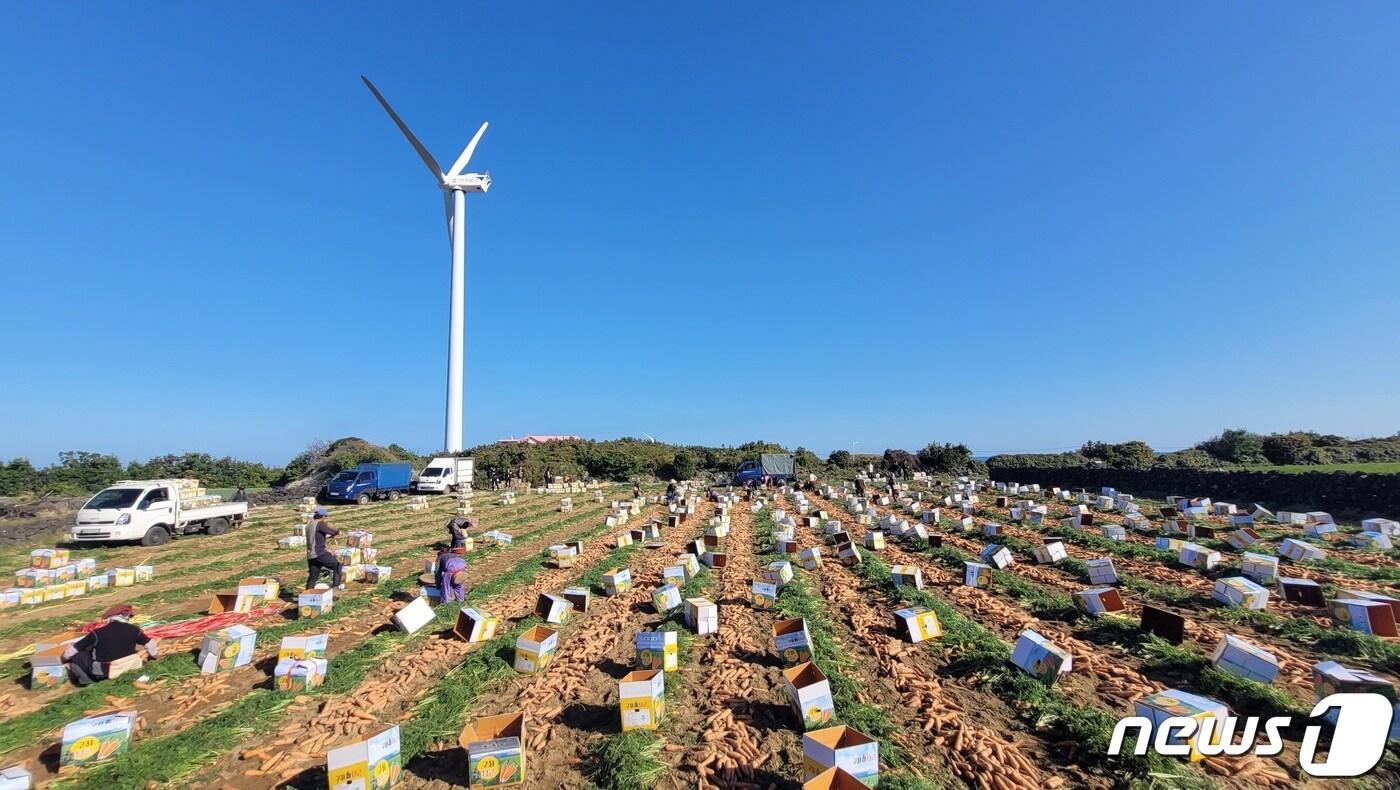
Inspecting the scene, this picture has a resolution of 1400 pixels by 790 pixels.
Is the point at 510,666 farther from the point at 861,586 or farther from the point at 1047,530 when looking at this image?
the point at 1047,530

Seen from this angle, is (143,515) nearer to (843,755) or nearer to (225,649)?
(225,649)

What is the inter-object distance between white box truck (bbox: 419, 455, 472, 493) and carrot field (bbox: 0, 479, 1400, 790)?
27.5 m

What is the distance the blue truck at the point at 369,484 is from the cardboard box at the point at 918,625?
1499 inches

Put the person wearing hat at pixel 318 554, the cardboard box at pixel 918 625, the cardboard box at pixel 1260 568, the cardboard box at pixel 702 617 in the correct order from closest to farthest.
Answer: the cardboard box at pixel 918 625 < the cardboard box at pixel 702 617 < the cardboard box at pixel 1260 568 < the person wearing hat at pixel 318 554

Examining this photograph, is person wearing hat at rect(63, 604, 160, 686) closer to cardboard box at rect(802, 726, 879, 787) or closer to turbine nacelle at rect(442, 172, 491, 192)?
cardboard box at rect(802, 726, 879, 787)

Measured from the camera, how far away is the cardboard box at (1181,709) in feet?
18.7

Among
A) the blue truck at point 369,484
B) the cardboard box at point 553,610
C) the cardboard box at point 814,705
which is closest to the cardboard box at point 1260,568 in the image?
the cardboard box at point 814,705

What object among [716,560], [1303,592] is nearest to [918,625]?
[716,560]

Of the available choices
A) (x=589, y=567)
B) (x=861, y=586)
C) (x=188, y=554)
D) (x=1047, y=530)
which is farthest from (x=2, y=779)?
(x=1047, y=530)

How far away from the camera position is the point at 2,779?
520 cm

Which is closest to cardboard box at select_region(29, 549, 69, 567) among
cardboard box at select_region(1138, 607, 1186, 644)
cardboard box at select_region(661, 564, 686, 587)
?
cardboard box at select_region(661, 564, 686, 587)

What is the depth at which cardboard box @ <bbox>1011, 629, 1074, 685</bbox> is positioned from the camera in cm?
745

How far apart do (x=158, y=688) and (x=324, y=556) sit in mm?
5183

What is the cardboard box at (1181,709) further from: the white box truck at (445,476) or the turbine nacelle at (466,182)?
the turbine nacelle at (466,182)
